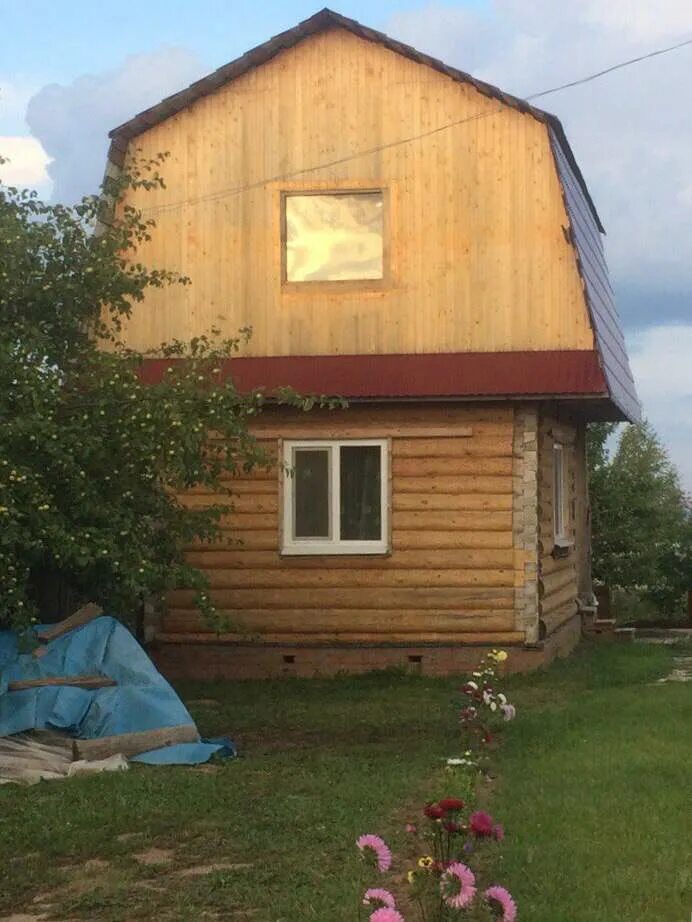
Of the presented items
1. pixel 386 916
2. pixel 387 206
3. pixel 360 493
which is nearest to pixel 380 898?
pixel 386 916

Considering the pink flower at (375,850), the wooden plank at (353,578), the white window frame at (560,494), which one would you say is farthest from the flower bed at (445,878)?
the white window frame at (560,494)

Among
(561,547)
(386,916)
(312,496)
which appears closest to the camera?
(386,916)

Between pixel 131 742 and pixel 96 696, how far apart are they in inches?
21.0

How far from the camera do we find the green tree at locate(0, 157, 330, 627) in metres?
10.1

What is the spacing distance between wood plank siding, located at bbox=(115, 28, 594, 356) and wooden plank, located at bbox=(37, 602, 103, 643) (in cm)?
486

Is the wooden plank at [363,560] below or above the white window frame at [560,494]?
below

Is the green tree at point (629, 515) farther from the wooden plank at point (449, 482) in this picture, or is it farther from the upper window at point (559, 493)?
the wooden plank at point (449, 482)

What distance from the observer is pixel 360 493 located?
51.0ft

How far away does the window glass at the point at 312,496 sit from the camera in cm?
1562

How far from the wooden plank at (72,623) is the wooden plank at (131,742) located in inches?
42.4

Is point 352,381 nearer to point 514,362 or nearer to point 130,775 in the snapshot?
point 514,362

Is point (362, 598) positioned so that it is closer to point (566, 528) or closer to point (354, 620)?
point (354, 620)

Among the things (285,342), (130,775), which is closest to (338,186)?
(285,342)

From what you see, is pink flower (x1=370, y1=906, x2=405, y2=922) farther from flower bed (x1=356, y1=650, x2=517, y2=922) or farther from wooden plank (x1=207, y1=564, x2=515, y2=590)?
wooden plank (x1=207, y1=564, x2=515, y2=590)
